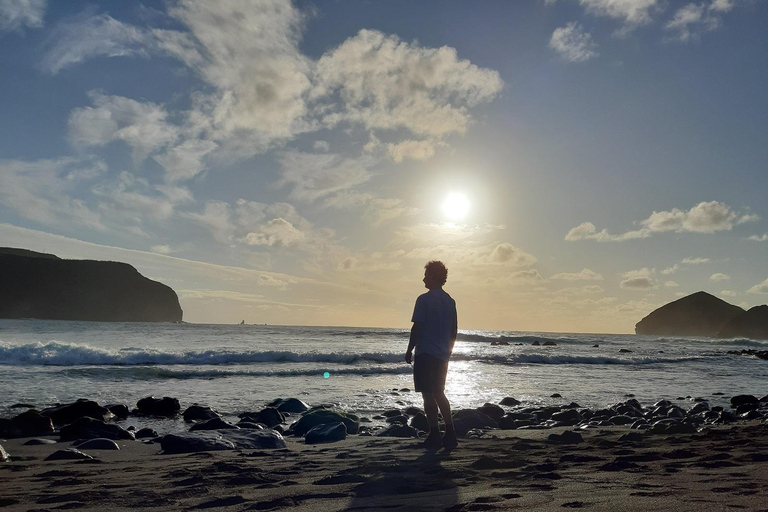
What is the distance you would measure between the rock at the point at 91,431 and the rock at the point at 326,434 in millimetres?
2797

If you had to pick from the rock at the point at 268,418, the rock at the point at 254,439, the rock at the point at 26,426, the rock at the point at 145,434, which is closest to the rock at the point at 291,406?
the rock at the point at 268,418

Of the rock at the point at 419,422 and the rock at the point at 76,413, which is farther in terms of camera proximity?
the rock at the point at 76,413

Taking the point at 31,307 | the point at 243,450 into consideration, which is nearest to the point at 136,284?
the point at 31,307

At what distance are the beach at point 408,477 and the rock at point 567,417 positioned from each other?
2.91 m

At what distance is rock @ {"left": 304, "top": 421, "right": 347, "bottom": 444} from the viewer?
7391 millimetres

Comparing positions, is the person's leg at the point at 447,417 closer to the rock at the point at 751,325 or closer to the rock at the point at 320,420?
the rock at the point at 320,420

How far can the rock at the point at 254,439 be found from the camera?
21.9ft

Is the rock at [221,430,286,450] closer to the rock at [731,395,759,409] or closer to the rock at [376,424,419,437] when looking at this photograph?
the rock at [376,424,419,437]

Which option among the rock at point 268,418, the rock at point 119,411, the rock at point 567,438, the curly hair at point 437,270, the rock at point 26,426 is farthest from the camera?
the rock at point 119,411

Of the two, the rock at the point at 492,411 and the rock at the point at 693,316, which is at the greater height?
the rock at the point at 693,316

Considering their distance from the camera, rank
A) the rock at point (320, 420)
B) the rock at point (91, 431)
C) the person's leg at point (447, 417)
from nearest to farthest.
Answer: the person's leg at point (447, 417) → the rock at point (91, 431) → the rock at point (320, 420)

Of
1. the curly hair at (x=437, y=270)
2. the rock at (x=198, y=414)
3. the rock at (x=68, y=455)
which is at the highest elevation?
the curly hair at (x=437, y=270)

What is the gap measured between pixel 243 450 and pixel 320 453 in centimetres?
99

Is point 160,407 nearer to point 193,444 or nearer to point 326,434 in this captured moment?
point 193,444
